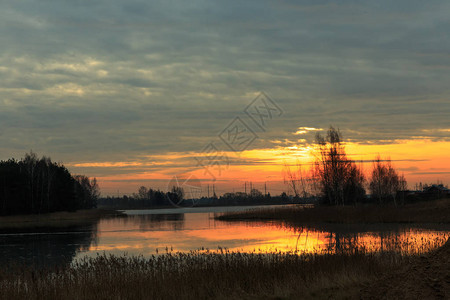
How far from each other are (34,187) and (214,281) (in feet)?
261

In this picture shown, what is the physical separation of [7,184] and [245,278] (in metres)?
78.0

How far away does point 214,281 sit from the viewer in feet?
47.6

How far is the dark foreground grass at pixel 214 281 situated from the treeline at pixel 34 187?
70900mm

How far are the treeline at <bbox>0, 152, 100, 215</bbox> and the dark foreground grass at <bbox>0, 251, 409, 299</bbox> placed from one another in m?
70.9

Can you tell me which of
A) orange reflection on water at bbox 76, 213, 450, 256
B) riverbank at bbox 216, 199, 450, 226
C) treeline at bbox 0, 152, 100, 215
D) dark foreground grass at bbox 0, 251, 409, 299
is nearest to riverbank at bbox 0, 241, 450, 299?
dark foreground grass at bbox 0, 251, 409, 299

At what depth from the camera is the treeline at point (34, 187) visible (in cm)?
8025

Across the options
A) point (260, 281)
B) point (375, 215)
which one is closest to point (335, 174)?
point (375, 215)

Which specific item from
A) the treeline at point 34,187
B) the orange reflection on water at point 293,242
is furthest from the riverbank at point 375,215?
the treeline at point 34,187

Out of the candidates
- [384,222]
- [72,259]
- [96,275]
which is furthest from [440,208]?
[96,275]

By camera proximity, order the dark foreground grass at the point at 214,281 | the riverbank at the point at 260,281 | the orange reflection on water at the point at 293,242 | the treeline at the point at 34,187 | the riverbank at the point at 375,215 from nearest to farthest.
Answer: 1. the riverbank at the point at 260,281
2. the dark foreground grass at the point at 214,281
3. the orange reflection on water at the point at 293,242
4. the riverbank at the point at 375,215
5. the treeline at the point at 34,187

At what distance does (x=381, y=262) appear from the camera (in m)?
16.9

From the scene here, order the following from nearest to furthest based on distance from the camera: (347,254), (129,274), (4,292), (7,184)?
(4,292), (129,274), (347,254), (7,184)

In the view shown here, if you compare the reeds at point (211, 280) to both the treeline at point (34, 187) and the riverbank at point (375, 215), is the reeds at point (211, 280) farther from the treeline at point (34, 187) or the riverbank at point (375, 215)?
the treeline at point (34, 187)

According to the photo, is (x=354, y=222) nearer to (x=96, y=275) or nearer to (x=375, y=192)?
(x=96, y=275)
